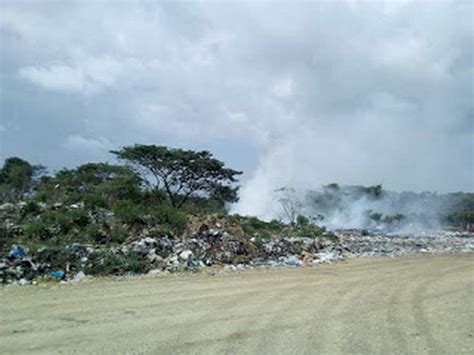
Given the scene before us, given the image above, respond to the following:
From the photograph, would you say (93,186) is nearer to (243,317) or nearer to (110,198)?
(110,198)

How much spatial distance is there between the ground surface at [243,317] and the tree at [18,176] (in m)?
21.7

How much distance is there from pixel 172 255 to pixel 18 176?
21.9m

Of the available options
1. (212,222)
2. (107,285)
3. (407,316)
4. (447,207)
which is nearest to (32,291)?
(107,285)

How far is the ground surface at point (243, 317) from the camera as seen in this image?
4523mm

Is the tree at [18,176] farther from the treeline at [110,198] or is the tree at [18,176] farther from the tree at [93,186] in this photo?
the tree at [93,186]

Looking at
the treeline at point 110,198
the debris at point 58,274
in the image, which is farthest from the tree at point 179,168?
the debris at point 58,274

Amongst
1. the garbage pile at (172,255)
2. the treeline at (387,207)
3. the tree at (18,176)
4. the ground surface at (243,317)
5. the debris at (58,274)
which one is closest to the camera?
the ground surface at (243,317)

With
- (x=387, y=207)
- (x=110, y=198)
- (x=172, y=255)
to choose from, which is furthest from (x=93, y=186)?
(x=387, y=207)

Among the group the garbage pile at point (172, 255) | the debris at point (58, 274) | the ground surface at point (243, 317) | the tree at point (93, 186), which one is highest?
the tree at point (93, 186)

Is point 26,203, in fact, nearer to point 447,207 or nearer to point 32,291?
point 32,291

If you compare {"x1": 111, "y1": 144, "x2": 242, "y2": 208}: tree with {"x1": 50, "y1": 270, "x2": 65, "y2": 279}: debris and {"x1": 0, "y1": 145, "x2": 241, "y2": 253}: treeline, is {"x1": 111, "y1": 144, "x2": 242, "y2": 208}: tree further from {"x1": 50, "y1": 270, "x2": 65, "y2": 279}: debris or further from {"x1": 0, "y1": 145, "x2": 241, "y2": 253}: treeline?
{"x1": 50, "y1": 270, "x2": 65, "y2": 279}: debris

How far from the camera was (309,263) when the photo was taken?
13.5m

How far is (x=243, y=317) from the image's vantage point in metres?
5.71

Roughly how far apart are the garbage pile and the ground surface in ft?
3.99
